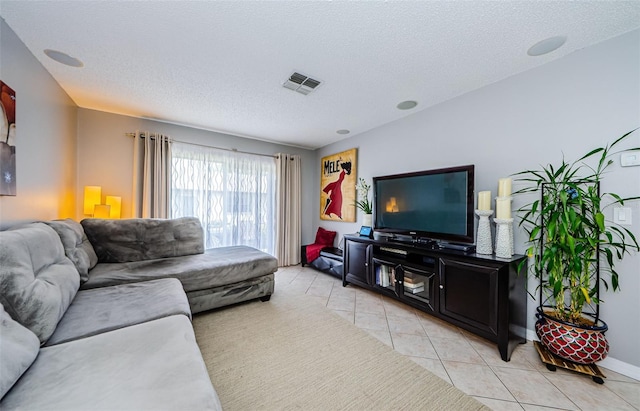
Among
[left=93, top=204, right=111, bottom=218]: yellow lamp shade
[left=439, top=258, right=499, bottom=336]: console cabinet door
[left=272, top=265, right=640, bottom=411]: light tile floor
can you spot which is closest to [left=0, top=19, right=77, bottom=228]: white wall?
[left=93, top=204, right=111, bottom=218]: yellow lamp shade

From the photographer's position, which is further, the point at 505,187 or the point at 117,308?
the point at 505,187

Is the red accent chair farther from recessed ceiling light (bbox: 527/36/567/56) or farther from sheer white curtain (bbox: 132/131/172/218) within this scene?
recessed ceiling light (bbox: 527/36/567/56)

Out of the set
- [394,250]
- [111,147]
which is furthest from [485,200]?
[111,147]

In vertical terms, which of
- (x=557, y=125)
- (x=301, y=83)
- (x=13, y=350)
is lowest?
(x=13, y=350)

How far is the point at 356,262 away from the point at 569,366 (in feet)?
6.68

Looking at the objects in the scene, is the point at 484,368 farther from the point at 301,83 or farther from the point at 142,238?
the point at 142,238

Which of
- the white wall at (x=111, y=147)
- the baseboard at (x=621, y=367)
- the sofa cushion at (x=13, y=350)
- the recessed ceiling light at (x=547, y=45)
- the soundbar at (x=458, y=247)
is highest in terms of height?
the recessed ceiling light at (x=547, y=45)

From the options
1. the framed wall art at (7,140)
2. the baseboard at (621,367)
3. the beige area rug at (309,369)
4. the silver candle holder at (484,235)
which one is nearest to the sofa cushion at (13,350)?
the beige area rug at (309,369)

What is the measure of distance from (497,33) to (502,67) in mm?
553

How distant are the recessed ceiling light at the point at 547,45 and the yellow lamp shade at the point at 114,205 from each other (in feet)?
15.2

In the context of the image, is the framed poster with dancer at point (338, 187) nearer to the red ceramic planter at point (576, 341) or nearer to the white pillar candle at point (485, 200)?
the white pillar candle at point (485, 200)

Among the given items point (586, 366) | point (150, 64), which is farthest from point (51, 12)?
point (586, 366)

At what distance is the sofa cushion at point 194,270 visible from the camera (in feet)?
6.74

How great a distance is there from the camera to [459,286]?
2.06 metres
